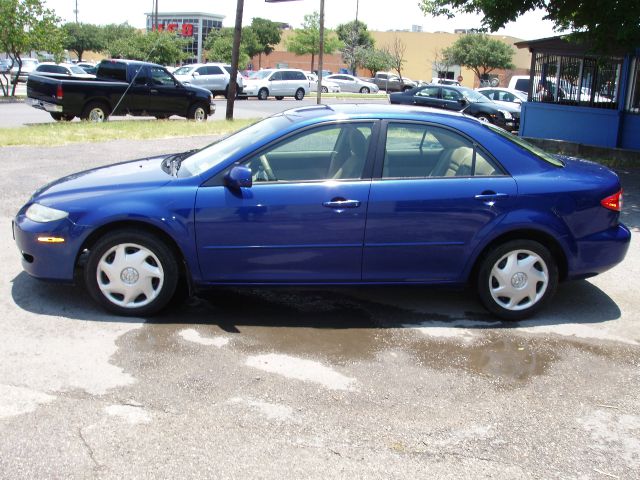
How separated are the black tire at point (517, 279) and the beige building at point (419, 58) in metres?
71.5

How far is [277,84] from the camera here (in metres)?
38.7

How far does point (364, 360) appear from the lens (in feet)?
15.5

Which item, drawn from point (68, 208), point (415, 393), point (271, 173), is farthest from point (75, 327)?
point (415, 393)

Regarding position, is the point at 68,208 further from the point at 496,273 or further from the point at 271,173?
the point at 496,273

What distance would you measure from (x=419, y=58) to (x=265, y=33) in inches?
709

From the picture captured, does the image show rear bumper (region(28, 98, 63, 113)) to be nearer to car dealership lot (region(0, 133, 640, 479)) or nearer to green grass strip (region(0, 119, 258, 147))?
green grass strip (region(0, 119, 258, 147))

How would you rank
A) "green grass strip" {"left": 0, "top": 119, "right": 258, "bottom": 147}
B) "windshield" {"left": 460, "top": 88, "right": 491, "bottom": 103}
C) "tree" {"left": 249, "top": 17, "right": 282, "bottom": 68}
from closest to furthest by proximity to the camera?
"green grass strip" {"left": 0, "top": 119, "right": 258, "bottom": 147} → "windshield" {"left": 460, "top": 88, "right": 491, "bottom": 103} → "tree" {"left": 249, "top": 17, "right": 282, "bottom": 68}

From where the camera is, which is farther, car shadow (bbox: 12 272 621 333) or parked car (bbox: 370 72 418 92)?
parked car (bbox: 370 72 418 92)

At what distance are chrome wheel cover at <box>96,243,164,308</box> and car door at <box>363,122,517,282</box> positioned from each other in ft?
5.14

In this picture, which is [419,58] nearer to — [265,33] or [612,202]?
[265,33]

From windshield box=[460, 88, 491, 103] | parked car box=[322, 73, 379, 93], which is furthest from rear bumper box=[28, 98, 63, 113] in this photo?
parked car box=[322, 73, 379, 93]

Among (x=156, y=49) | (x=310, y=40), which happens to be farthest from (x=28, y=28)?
(x=310, y=40)

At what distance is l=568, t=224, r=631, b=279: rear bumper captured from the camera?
18.1 feet

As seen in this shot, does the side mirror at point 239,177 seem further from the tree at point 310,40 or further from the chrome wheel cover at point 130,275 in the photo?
the tree at point 310,40
